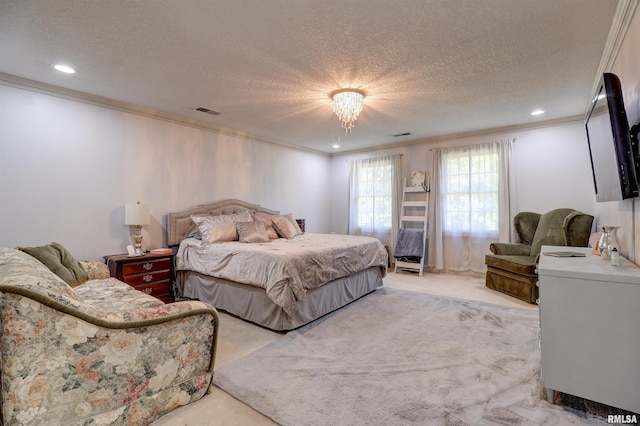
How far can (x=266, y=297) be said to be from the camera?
2.89 meters

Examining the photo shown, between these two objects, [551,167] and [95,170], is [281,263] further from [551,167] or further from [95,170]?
[551,167]

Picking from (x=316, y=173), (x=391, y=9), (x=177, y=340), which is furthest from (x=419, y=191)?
(x=177, y=340)

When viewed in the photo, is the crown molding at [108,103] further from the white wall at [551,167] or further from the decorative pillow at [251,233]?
the white wall at [551,167]

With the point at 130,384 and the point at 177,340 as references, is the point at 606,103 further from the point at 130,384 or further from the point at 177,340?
the point at 130,384

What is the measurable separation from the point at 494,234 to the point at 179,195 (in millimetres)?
4764

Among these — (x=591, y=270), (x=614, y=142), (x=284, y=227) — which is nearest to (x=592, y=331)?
(x=591, y=270)

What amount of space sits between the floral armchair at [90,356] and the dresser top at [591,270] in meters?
1.99

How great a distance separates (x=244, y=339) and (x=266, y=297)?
1.36 ft

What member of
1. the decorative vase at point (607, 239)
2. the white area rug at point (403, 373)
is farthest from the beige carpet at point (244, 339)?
the decorative vase at point (607, 239)

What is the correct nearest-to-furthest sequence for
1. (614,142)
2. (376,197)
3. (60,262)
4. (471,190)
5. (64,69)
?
(614,142) → (60,262) → (64,69) → (471,190) → (376,197)

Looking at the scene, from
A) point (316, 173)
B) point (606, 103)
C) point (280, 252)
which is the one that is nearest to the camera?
point (606, 103)

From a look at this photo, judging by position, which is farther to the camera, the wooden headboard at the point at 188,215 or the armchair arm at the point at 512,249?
the armchair arm at the point at 512,249

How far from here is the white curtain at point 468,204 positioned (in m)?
4.63

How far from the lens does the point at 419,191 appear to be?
213 inches
